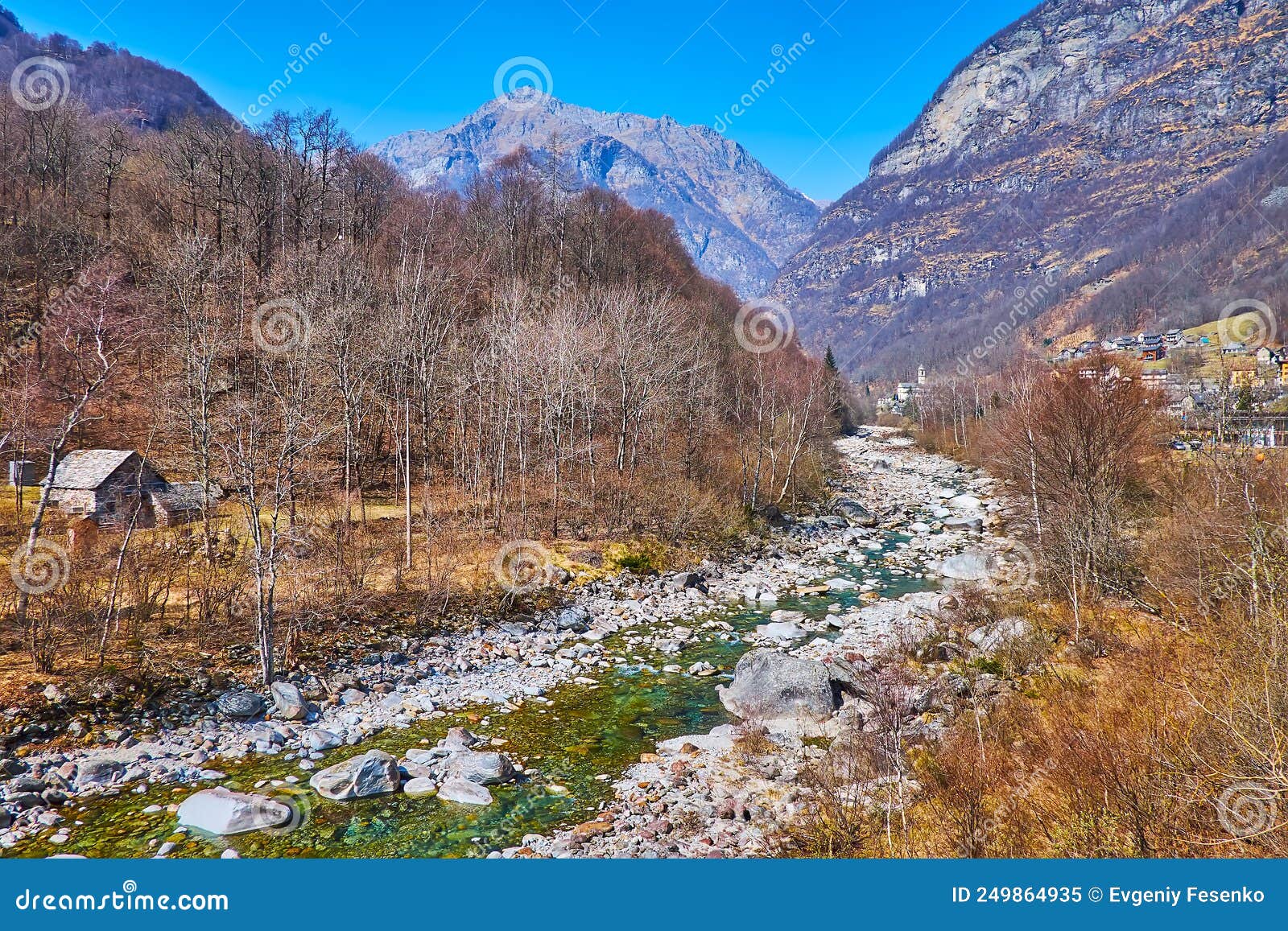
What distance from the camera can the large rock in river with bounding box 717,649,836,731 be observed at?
12.4 metres

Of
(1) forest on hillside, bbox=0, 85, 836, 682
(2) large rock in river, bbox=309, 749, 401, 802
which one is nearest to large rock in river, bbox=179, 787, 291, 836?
(2) large rock in river, bbox=309, 749, 401, 802

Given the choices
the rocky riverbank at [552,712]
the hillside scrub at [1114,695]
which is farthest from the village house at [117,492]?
the hillside scrub at [1114,695]

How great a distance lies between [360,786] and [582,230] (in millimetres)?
44296

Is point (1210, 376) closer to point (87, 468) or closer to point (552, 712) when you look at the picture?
point (552, 712)

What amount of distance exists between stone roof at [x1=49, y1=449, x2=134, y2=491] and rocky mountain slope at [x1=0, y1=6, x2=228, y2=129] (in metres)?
109

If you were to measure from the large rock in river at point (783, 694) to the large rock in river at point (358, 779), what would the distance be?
658 centimetres

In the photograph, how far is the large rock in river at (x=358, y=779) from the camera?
9.77m

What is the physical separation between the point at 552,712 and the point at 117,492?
1561 centimetres

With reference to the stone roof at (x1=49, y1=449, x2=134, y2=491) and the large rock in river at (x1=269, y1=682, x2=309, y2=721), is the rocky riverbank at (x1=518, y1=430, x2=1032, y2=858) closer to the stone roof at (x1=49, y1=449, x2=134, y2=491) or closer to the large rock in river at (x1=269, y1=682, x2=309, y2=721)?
the large rock in river at (x1=269, y1=682, x2=309, y2=721)

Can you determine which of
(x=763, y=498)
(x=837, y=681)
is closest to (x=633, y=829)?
(x=837, y=681)

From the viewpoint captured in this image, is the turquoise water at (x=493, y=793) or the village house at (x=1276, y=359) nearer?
the turquoise water at (x=493, y=793)

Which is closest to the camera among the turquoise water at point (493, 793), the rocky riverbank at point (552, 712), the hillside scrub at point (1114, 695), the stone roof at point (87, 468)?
the hillside scrub at point (1114, 695)

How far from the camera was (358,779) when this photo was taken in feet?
32.4

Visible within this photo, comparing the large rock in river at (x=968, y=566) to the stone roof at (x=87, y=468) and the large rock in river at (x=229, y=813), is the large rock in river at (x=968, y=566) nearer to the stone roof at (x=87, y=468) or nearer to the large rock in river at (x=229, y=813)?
the large rock in river at (x=229, y=813)
